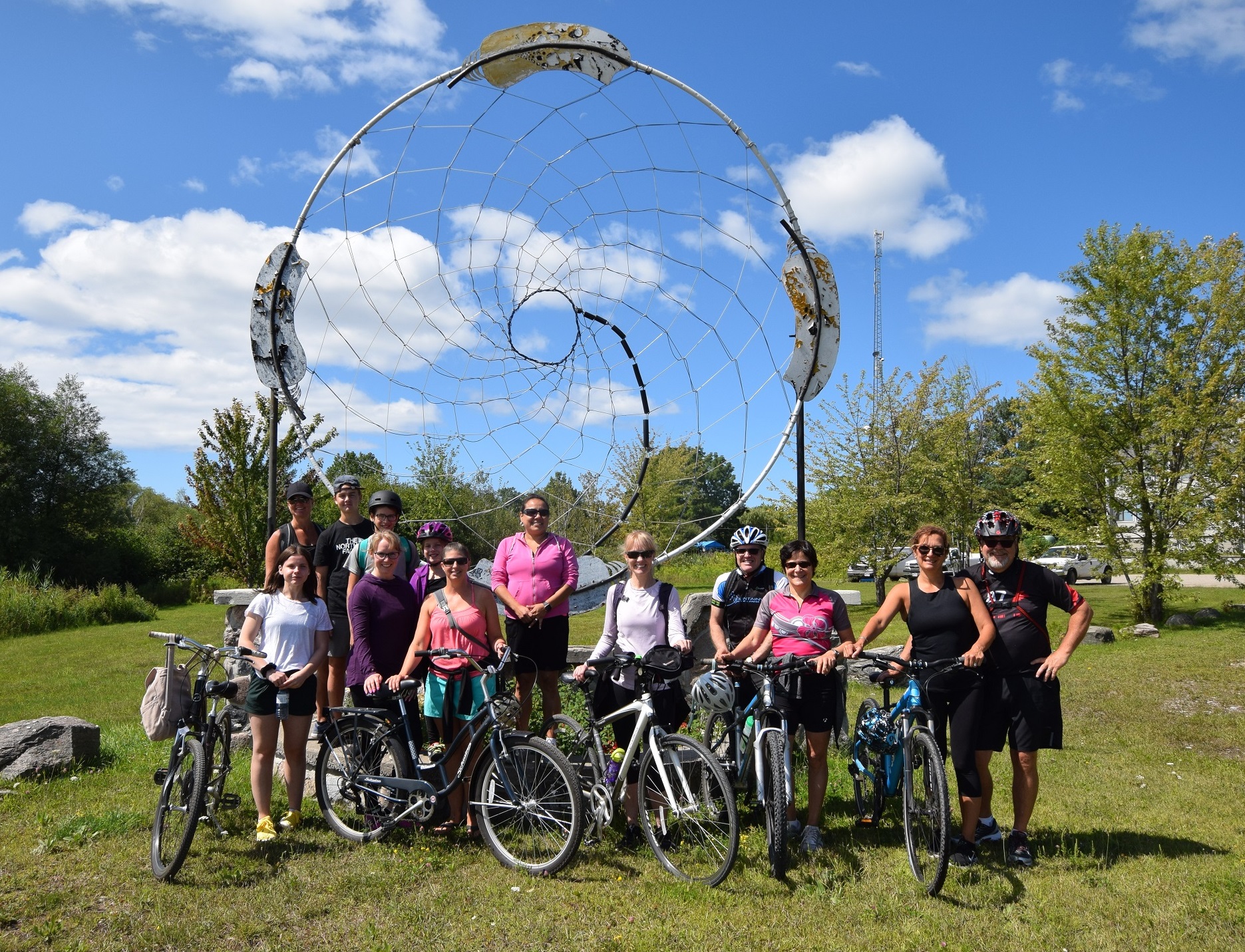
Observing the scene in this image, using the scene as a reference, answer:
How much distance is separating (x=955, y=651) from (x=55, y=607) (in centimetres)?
1971

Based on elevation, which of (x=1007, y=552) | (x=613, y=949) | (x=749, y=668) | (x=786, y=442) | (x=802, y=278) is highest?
(x=802, y=278)

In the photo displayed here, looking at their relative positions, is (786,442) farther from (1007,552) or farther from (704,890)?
(704,890)

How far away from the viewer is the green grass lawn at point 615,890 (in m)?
3.53

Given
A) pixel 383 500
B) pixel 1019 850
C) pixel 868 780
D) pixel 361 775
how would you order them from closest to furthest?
pixel 1019 850
pixel 361 775
pixel 868 780
pixel 383 500

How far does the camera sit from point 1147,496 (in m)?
15.0

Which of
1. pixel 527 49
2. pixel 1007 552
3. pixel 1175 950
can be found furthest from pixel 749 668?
pixel 527 49

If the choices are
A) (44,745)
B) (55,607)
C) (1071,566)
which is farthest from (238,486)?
(1071,566)

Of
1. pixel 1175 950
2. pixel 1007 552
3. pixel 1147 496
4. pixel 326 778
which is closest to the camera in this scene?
pixel 1175 950

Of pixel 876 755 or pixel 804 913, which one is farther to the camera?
pixel 876 755

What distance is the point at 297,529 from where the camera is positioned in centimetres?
561

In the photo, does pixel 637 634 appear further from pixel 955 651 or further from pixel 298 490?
pixel 298 490

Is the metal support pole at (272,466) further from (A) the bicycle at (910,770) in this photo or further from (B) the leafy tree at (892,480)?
(B) the leafy tree at (892,480)

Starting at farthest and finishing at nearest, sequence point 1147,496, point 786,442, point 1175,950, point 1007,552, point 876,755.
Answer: point 1147,496
point 786,442
point 876,755
point 1007,552
point 1175,950

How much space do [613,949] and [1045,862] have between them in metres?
2.31
